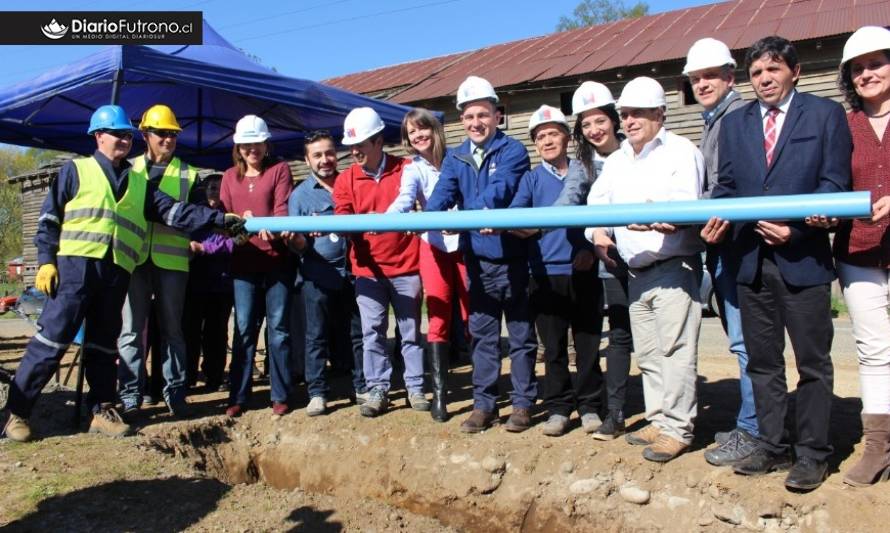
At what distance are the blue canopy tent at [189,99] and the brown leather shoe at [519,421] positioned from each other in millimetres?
3863

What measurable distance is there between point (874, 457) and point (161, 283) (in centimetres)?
467

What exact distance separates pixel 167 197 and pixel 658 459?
12.3 ft

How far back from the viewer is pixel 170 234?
18.0ft

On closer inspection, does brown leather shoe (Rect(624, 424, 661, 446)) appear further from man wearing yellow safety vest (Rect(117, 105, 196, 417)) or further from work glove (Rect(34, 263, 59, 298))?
work glove (Rect(34, 263, 59, 298))

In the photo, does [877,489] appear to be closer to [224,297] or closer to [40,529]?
[40,529]

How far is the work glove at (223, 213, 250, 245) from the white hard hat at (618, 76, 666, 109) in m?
2.66

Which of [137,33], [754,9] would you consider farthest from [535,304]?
[754,9]

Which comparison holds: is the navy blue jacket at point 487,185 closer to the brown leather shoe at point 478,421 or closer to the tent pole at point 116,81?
the brown leather shoe at point 478,421

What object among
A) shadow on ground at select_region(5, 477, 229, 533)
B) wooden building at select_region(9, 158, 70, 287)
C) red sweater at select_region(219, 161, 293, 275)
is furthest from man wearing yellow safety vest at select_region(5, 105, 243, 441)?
wooden building at select_region(9, 158, 70, 287)

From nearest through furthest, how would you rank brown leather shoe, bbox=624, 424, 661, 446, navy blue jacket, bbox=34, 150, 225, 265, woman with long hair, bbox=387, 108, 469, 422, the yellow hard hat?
brown leather shoe, bbox=624, 424, 661, 446, navy blue jacket, bbox=34, 150, 225, 265, woman with long hair, bbox=387, 108, 469, 422, the yellow hard hat

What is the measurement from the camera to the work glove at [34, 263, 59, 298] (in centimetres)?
471

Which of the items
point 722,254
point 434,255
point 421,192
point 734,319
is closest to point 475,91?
point 421,192

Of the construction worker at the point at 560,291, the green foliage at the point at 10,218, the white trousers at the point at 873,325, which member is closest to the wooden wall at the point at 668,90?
the construction worker at the point at 560,291

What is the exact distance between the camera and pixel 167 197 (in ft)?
17.4
